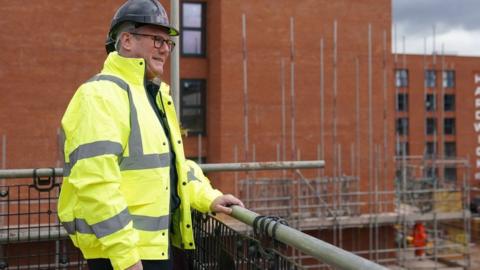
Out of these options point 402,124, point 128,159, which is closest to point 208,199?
point 128,159

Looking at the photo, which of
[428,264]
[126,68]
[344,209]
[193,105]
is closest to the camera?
[126,68]

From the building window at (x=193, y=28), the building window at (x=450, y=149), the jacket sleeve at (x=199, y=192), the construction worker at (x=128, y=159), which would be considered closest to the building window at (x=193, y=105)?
the building window at (x=193, y=28)

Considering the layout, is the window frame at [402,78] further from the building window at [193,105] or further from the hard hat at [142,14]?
the hard hat at [142,14]

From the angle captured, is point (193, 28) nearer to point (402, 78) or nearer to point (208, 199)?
point (208, 199)

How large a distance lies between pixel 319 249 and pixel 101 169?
0.92 meters

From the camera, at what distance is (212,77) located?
18438 mm

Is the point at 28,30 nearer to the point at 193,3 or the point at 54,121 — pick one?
the point at 54,121

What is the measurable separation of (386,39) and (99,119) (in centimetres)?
1773

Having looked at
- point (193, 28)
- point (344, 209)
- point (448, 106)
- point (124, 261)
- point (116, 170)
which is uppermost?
point (193, 28)

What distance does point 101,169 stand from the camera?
2.18 m

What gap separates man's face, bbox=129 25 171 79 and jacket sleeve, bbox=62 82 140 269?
35cm

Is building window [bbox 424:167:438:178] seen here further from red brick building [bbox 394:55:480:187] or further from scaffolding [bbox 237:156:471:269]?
red brick building [bbox 394:55:480:187]

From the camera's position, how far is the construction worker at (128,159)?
2166 millimetres

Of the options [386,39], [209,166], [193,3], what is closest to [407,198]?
[386,39]
